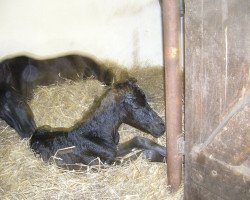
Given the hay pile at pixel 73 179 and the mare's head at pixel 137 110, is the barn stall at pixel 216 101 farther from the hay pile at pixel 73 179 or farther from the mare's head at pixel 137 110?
the mare's head at pixel 137 110

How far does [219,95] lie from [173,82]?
0.54m

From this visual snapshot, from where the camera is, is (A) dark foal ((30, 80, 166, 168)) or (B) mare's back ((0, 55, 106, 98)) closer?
(A) dark foal ((30, 80, 166, 168))

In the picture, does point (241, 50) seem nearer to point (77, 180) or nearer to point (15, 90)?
point (77, 180)

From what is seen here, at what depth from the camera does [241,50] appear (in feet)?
6.86

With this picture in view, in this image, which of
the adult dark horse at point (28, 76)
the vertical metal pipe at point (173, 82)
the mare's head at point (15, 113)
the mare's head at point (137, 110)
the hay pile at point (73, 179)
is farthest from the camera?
the adult dark horse at point (28, 76)

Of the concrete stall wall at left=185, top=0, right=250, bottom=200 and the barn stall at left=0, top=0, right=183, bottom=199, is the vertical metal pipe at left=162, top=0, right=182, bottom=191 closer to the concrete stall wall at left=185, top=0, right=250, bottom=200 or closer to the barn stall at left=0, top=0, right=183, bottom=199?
the concrete stall wall at left=185, top=0, right=250, bottom=200

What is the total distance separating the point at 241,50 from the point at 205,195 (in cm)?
132

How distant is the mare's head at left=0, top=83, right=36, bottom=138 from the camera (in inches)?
192

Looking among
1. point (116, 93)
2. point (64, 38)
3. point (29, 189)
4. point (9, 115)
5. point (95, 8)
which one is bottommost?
point (29, 189)

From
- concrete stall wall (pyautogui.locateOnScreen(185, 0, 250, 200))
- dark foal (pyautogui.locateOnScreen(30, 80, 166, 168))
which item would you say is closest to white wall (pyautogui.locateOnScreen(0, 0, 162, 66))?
dark foal (pyautogui.locateOnScreen(30, 80, 166, 168))

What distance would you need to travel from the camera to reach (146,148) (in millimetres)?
3988

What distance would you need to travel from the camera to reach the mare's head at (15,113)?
192 inches

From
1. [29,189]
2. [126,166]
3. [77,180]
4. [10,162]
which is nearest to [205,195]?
[126,166]

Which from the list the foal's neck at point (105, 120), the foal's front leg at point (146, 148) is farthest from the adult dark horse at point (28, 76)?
the foal's front leg at point (146, 148)
